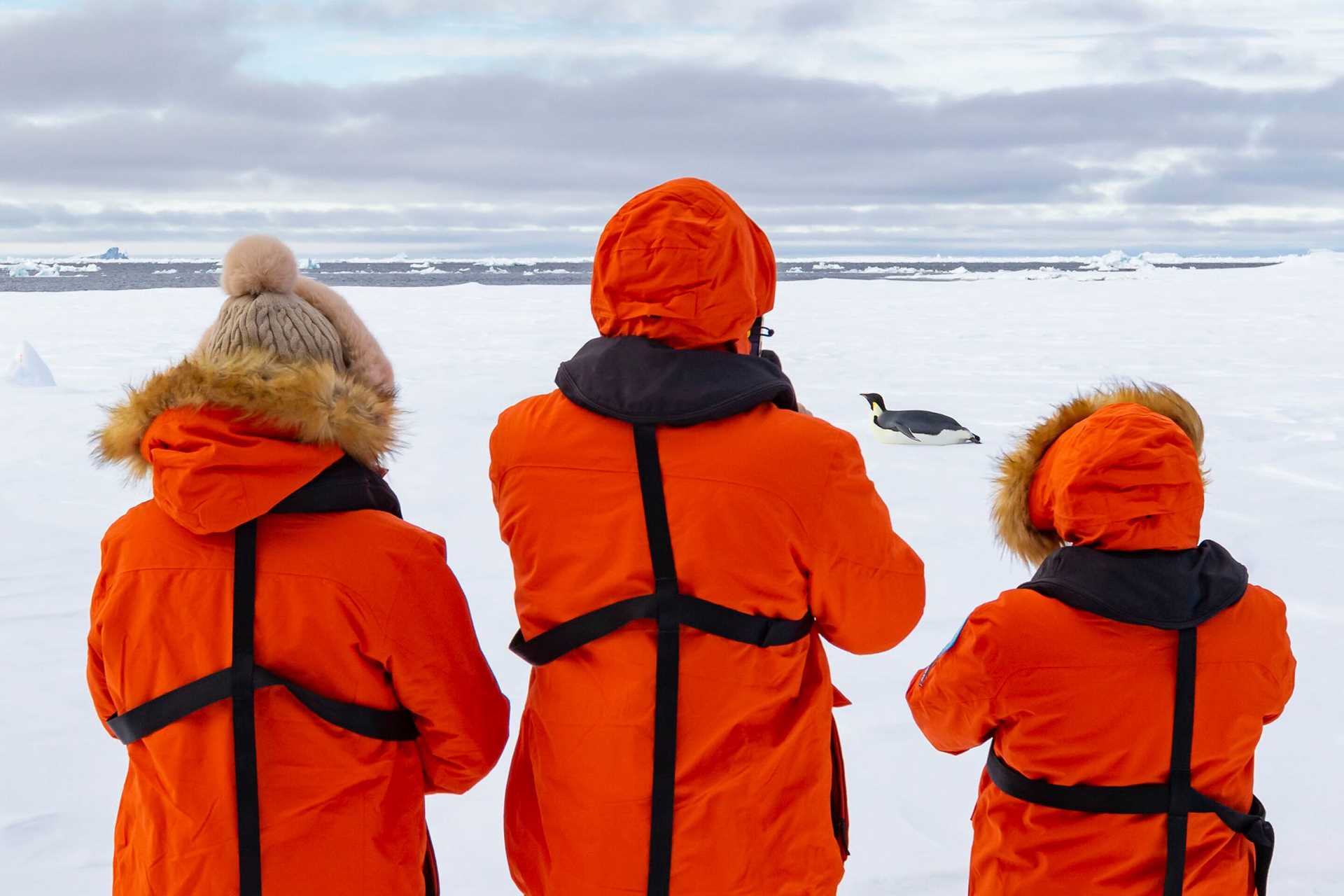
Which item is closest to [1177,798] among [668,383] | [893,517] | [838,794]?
[838,794]

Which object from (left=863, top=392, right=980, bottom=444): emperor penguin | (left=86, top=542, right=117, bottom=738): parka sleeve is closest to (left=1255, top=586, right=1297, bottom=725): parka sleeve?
(left=86, top=542, right=117, bottom=738): parka sleeve

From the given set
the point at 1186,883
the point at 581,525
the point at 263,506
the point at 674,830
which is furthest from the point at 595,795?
the point at 1186,883

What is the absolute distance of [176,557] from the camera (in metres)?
1.63

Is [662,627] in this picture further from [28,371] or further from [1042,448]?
[28,371]

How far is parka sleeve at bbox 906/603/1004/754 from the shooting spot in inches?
69.4

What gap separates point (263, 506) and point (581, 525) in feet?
1.48

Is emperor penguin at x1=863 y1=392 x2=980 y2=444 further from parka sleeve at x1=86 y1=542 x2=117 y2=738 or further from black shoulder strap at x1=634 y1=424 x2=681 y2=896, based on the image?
parka sleeve at x1=86 y1=542 x2=117 y2=738

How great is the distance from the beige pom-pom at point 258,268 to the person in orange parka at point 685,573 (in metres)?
0.46

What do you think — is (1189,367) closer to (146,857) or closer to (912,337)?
(912,337)

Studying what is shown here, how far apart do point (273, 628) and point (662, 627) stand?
58cm

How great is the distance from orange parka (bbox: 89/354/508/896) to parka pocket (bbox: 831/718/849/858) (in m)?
0.62

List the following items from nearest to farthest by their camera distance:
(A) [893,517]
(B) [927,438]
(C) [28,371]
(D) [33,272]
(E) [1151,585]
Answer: (E) [1151,585], (A) [893,517], (B) [927,438], (C) [28,371], (D) [33,272]

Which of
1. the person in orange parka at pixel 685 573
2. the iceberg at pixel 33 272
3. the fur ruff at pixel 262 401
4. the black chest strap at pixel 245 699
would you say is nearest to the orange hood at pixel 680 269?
the person in orange parka at pixel 685 573

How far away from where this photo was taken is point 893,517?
5.65 m
